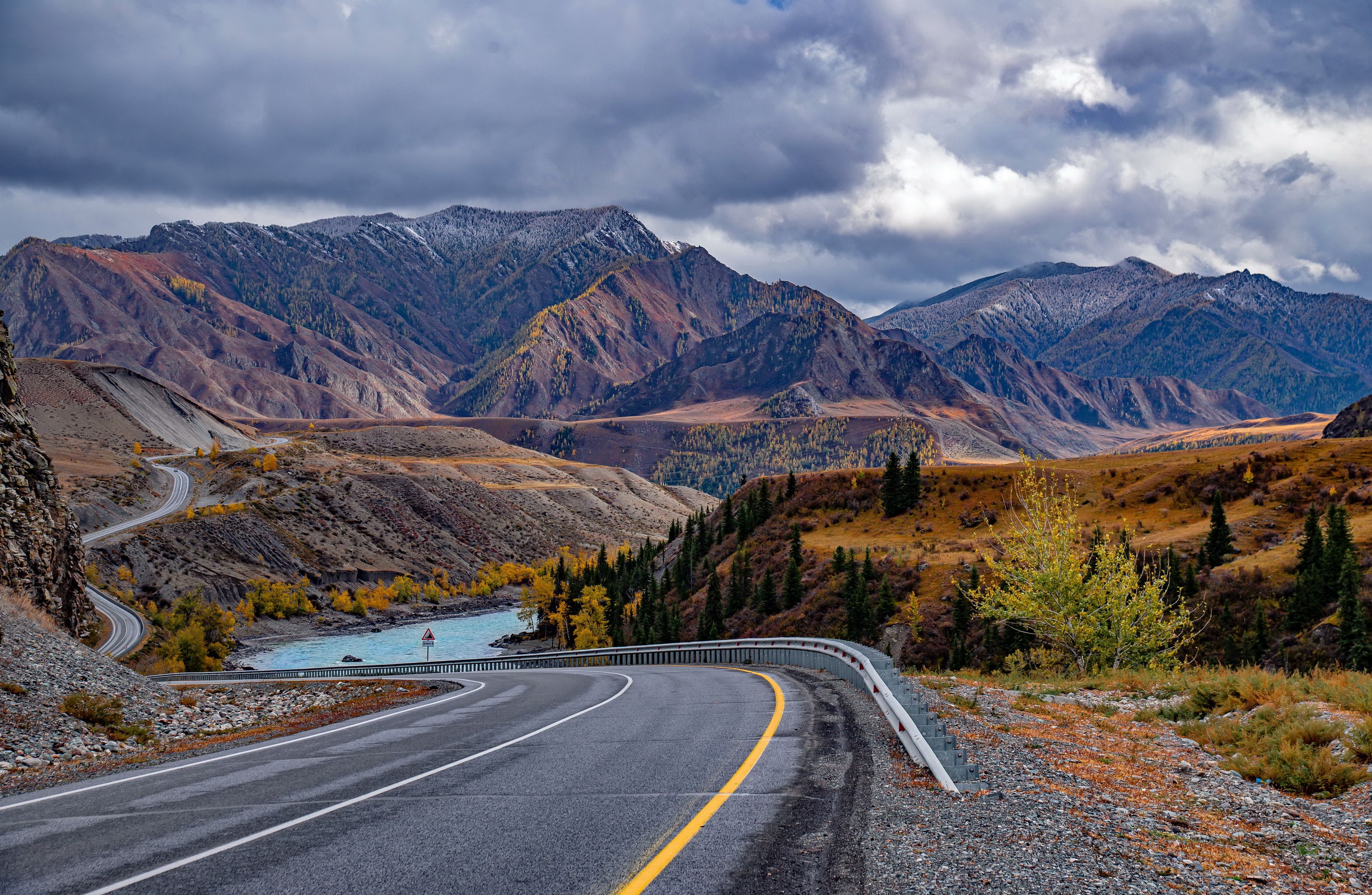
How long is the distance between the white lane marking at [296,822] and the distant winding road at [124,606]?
47449 millimetres

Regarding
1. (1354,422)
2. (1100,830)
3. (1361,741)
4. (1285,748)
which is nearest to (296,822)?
(1100,830)

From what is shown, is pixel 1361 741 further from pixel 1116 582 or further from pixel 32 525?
pixel 32 525

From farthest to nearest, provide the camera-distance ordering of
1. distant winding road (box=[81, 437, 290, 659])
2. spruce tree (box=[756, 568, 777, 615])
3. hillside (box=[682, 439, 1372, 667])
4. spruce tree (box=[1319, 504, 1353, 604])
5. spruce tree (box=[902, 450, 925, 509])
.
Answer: spruce tree (box=[902, 450, 925, 509]) < distant winding road (box=[81, 437, 290, 659]) < spruce tree (box=[756, 568, 777, 615]) < hillside (box=[682, 439, 1372, 667]) < spruce tree (box=[1319, 504, 1353, 604])

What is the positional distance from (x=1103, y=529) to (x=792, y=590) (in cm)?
2474

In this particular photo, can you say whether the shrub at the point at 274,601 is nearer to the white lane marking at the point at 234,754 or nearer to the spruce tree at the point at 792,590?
the spruce tree at the point at 792,590

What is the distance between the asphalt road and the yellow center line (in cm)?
8

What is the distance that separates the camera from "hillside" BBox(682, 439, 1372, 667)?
136 feet

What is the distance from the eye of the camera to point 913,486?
86.6 metres

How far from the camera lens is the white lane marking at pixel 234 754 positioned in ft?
31.4

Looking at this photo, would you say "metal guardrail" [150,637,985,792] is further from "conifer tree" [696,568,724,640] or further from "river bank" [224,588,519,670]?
"river bank" [224,588,519,670]

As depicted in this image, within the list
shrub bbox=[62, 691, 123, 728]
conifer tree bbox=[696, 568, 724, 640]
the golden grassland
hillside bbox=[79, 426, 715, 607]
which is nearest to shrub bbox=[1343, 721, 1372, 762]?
shrub bbox=[62, 691, 123, 728]

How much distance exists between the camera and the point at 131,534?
114125 millimetres

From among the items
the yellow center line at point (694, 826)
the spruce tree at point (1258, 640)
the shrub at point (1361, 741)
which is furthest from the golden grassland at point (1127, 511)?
the yellow center line at point (694, 826)

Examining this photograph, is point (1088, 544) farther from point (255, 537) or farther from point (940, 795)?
point (255, 537)
